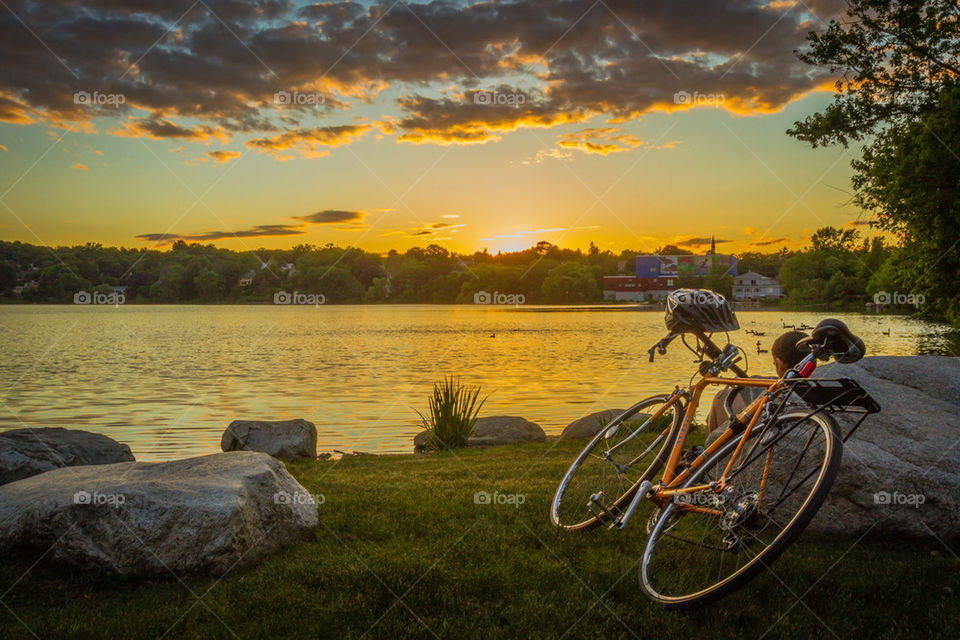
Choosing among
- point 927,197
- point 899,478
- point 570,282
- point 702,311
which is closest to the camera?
point 702,311

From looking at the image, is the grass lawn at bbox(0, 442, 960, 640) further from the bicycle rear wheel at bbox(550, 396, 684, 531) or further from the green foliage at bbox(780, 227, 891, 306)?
the green foliage at bbox(780, 227, 891, 306)

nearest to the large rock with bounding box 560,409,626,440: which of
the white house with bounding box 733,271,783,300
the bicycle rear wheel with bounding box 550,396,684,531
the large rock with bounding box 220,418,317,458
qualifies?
the large rock with bounding box 220,418,317,458

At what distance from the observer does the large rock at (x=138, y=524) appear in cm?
542

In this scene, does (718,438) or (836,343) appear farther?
(718,438)

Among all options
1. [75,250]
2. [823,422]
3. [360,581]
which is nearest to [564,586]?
[360,581]

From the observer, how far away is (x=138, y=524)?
544 cm

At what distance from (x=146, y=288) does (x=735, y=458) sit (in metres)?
192

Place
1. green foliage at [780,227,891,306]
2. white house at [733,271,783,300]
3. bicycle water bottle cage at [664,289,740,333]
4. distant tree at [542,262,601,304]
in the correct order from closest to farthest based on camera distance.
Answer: bicycle water bottle cage at [664,289,740,333]
green foliage at [780,227,891,306]
distant tree at [542,262,601,304]
white house at [733,271,783,300]

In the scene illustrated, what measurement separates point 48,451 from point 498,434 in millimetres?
8868

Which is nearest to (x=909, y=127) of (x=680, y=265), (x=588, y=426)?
(x=588, y=426)

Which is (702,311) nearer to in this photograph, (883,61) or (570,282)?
(883,61)

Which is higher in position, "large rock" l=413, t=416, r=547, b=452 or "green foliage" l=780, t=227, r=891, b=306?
"green foliage" l=780, t=227, r=891, b=306

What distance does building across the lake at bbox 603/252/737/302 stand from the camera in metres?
115

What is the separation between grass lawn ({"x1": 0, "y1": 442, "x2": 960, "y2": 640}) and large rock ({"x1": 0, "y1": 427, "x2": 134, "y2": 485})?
10.9 ft
